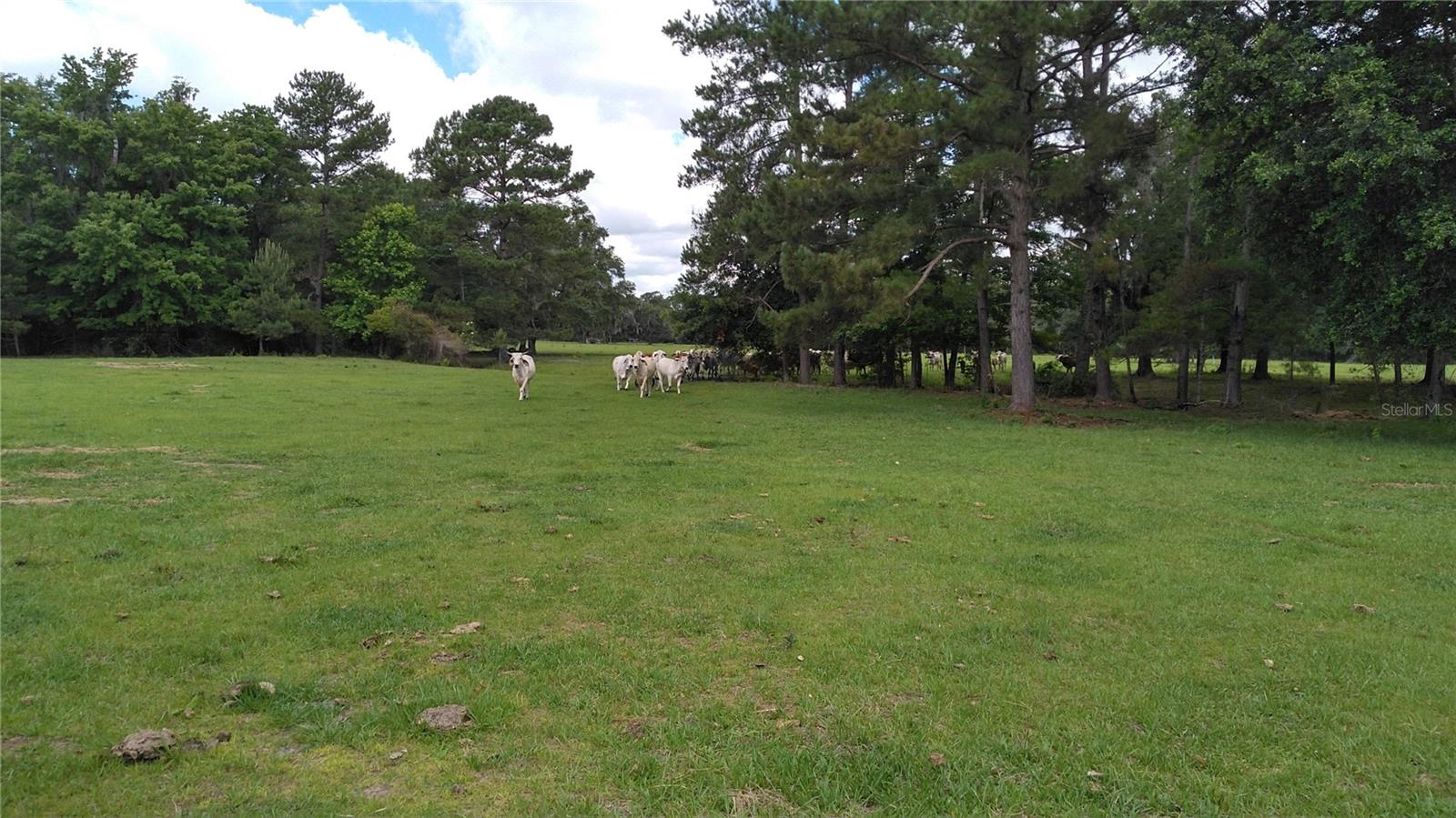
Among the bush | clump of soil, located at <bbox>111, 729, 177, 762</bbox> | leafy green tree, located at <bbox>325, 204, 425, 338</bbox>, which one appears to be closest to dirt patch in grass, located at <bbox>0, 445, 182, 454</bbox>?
clump of soil, located at <bbox>111, 729, 177, 762</bbox>

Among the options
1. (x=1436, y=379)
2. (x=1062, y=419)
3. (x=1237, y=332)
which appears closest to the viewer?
(x=1062, y=419)

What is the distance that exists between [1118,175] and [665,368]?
16039 millimetres

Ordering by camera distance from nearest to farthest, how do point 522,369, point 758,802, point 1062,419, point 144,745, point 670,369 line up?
point 758,802
point 144,745
point 1062,419
point 522,369
point 670,369

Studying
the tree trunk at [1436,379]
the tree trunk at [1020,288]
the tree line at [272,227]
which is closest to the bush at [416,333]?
the tree line at [272,227]

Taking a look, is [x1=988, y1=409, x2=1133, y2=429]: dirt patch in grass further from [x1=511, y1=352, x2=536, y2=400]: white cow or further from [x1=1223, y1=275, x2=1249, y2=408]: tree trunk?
[x1=511, y1=352, x2=536, y2=400]: white cow

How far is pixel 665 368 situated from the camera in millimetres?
27781

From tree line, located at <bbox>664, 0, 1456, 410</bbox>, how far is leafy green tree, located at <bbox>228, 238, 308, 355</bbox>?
26294mm

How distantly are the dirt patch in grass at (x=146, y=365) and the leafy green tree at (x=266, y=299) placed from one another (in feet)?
33.1

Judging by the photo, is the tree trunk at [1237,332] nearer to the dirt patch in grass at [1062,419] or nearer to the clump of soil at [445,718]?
the dirt patch in grass at [1062,419]

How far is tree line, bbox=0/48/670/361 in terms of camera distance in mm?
38812

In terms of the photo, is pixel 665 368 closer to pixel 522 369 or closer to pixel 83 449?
pixel 522 369

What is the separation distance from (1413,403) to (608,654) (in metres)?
31.4

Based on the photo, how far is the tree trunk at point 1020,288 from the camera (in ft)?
66.1

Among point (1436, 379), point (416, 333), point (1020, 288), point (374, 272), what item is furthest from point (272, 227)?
point (1436, 379)
